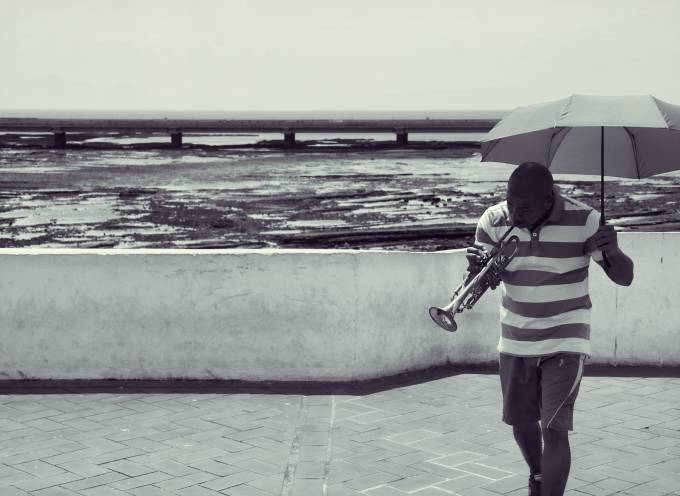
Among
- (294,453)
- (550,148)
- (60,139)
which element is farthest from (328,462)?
(60,139)

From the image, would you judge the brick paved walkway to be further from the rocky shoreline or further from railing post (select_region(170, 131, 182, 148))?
railing post (select_region(170, 131, 182, 148))

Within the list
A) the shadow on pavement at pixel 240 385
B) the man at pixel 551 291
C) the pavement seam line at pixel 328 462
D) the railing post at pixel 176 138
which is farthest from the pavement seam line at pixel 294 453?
the railing post at pixel 176 138

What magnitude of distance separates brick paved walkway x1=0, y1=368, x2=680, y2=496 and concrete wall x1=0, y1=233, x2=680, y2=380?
150 mm

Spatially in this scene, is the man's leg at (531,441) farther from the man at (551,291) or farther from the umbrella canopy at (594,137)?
the umbrella canopy at (594,137)

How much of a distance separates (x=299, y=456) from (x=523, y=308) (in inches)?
68.8

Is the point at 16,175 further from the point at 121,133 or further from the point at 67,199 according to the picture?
the point at 121,133

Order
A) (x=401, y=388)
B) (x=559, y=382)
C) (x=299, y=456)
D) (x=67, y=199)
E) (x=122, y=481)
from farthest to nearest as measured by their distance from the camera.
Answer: (x=67, y=199) < (x=401, y=388) < (x=299, y=456) < (x=122, y=481) < (x=559, y=382)

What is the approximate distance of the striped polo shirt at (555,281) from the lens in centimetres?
394

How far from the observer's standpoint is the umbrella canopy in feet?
13.2

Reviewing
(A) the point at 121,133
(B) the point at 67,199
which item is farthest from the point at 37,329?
(A) the point at 121,133

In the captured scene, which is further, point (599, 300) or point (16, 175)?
point (16, 175)

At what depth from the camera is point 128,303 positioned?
22.3 feet

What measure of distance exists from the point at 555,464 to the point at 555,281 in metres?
0.70

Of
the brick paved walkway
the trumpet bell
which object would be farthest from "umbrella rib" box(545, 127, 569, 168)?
the brick paved walkway
